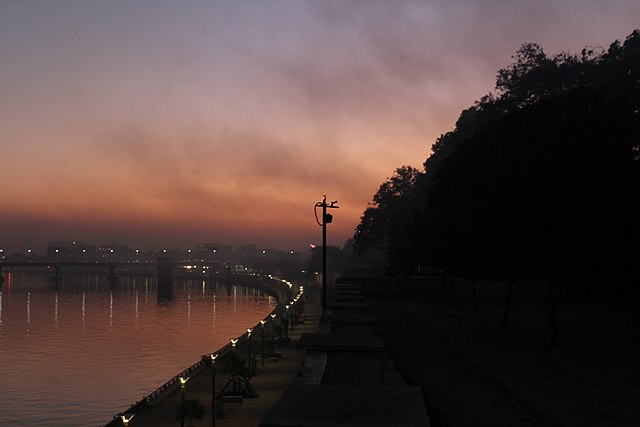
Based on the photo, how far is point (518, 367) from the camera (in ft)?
99.8

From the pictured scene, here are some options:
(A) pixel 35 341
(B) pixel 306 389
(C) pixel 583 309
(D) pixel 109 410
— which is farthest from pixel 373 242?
(B) pixel 306 389

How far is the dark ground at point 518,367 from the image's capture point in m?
20.6

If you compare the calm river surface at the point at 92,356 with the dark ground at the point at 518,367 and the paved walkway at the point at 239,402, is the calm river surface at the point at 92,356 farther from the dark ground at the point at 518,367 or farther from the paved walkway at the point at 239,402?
the dark ground at the point at 518,367

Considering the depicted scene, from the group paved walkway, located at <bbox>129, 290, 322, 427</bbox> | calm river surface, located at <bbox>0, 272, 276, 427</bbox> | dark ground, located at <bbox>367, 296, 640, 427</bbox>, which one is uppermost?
dark ground, located at <bbox>367, 296, 640, 427</bbox>

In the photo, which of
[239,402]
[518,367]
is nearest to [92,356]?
[239,402]

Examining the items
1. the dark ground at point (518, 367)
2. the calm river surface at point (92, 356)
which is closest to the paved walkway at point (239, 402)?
the dark ground at point (518, 367)

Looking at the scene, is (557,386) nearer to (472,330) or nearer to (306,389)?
(306,389)

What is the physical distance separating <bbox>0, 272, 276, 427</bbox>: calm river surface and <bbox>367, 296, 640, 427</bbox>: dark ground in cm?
2684

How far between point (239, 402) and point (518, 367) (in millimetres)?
12367

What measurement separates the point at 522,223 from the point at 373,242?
3963 inches

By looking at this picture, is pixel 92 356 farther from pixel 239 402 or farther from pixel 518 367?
pixel 518 367

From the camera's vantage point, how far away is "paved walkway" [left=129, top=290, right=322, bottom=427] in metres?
31.5

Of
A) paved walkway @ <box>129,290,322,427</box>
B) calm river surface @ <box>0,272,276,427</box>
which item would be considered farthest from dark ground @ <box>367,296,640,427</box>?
calm river surface @ <box>0,272,276,427</box>

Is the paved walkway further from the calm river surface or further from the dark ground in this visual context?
the calm river surface
